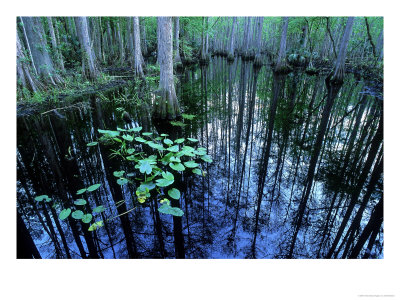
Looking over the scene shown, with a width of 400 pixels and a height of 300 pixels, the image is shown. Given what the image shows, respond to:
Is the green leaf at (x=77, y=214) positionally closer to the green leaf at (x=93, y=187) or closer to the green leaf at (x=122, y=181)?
the green leaf at (x=93, y=187)

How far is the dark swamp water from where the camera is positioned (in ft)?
6.63

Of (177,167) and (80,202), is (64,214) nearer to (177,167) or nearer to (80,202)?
(80,202)

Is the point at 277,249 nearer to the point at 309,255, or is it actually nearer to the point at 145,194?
the point at 309,255

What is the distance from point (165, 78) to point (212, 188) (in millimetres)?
3214

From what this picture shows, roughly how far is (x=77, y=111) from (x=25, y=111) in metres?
1.26

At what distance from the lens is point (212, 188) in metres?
2.81

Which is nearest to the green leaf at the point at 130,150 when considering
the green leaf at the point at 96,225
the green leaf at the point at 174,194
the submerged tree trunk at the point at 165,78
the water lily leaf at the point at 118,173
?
the water lily leaf at the point at 118,173

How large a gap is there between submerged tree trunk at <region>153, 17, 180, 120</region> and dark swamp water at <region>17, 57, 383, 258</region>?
46 centimetres

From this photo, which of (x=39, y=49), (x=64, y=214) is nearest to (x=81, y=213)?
(x=64, y=214)

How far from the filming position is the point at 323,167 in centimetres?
332

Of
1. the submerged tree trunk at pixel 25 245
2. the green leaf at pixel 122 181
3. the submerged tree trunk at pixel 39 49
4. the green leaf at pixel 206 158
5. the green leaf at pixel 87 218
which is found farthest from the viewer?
the submerged tree trunk at pixel 39 49

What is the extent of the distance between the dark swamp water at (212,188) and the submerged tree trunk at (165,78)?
0.46 metres

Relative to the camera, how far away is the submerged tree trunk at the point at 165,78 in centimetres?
461
